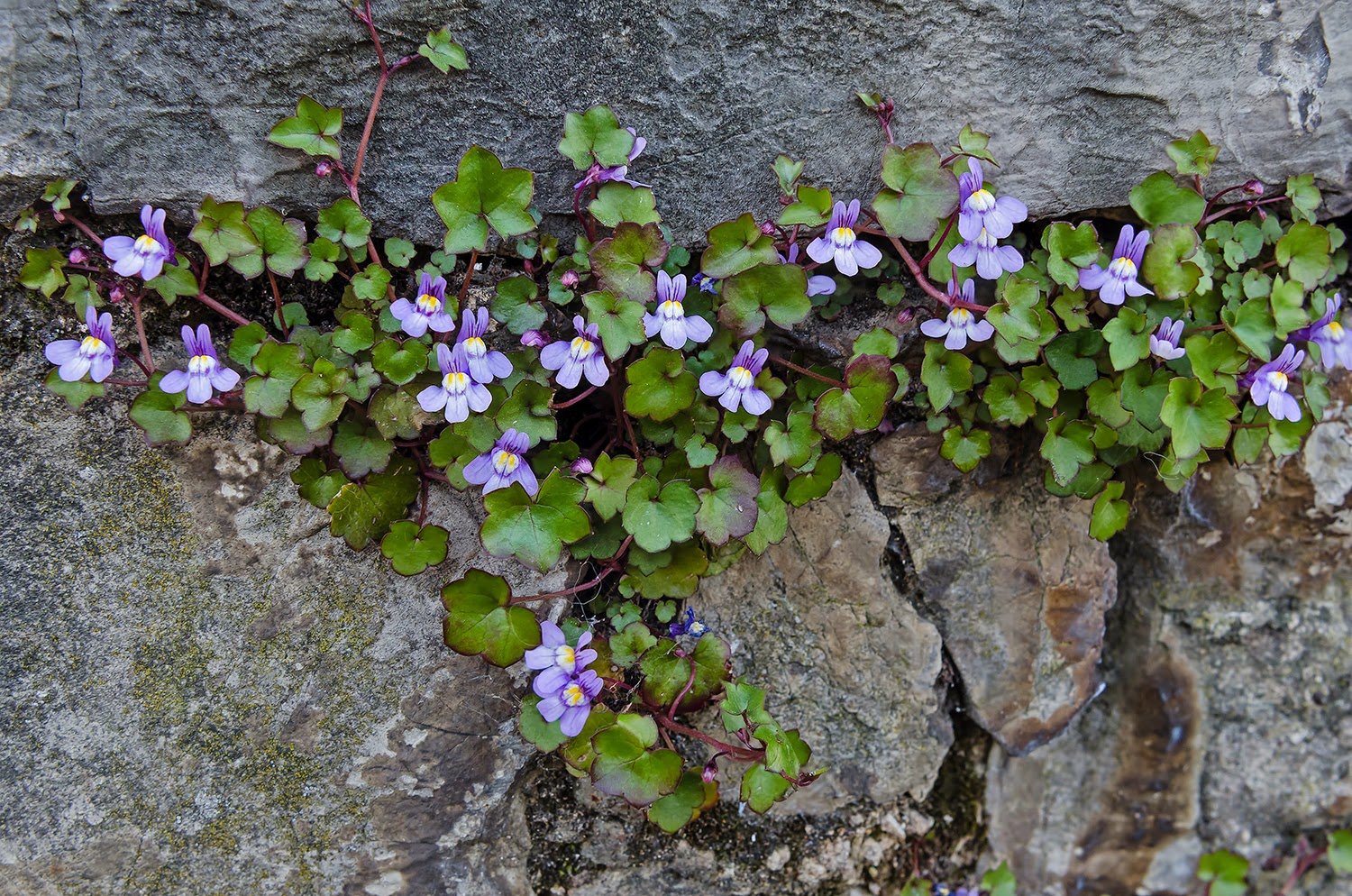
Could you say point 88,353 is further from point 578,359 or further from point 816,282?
point 816,282

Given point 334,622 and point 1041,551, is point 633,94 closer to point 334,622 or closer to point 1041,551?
point 334,622

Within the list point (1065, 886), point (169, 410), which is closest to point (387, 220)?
point (169, 410)

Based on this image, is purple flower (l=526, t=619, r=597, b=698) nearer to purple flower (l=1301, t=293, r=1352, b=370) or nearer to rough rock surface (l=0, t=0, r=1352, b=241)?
rough rock surface (l=0, t=0, r=1352, b=241)

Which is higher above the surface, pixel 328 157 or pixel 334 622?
pixel 328 157

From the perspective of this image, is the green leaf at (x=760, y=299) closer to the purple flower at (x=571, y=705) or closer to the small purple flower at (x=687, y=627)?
the small purple flower at (x=687, y=627)

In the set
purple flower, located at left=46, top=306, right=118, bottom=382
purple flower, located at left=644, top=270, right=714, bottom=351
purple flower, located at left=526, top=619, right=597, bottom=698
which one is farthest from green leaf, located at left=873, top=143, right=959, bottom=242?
purple flower, located at left=46, top=306, right=118, bottom=382
